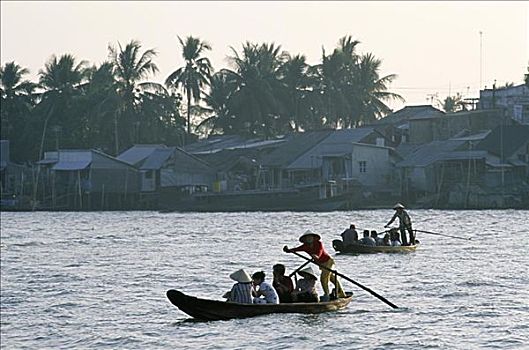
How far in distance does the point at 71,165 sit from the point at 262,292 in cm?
5654

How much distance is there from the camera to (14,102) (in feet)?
275

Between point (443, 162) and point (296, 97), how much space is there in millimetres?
17090

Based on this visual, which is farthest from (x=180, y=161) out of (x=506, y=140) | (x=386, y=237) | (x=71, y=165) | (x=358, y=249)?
(x=358, y=249)

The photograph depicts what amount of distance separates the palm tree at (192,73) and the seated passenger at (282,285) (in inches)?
2357

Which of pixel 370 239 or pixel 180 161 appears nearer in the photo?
pixel 370 239

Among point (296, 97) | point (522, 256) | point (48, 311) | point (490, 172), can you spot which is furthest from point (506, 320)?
point (296, 97)

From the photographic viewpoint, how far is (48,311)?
23562 mm

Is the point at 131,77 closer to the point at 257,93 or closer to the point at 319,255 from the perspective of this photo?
the point at 257,93

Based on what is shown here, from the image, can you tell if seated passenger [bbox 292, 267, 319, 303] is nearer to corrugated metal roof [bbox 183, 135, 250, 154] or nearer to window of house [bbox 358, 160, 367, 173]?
window of house [bbox 358, 160, 367, 173]

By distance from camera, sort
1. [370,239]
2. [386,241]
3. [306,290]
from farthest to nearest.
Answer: [386,241] → [370,239] → [306,290]

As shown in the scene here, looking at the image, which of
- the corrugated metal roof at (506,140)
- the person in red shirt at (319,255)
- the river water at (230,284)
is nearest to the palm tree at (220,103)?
the corrugated metal roof at (506,140)

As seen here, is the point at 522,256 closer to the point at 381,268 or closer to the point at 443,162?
the point at 381,268

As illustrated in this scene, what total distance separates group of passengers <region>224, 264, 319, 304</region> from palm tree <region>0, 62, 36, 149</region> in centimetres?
6487

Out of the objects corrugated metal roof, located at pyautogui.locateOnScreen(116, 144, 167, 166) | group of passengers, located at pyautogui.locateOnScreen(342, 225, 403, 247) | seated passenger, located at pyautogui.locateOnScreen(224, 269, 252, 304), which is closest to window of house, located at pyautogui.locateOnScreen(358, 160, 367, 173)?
corrugated metal roof, located at pyautogui.locateOnScreen(116, 144, 167, 166)
